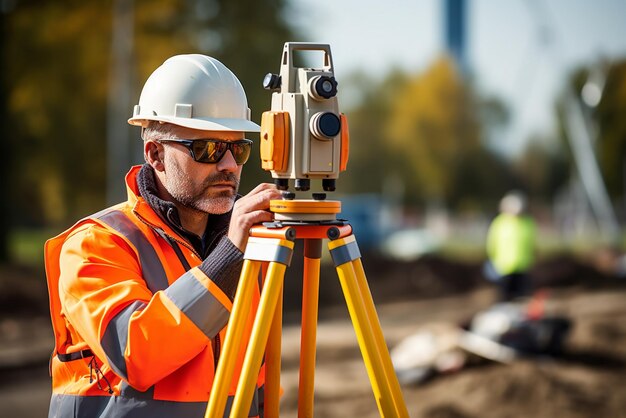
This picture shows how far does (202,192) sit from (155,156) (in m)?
0.21

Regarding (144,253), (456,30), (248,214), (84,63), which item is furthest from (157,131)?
(456,30)

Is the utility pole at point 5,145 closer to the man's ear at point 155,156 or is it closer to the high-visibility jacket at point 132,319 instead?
the man's ear at point 155,156

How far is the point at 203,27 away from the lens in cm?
1795

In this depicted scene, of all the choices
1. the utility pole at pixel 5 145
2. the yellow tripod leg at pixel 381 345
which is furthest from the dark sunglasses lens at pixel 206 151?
the utility pole at pixel 5 145

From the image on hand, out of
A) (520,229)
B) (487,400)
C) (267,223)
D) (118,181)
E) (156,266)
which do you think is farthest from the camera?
(118,181)

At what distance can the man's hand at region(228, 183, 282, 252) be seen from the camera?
209cm

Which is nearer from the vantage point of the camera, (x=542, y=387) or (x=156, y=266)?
(x=156, y=266)

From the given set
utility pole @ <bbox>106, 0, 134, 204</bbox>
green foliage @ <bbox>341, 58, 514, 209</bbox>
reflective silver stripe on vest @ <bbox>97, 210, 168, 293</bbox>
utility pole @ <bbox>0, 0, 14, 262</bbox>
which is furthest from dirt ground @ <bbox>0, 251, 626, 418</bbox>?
reflective silver stripe on vest @ <bbox>97, 210, 168, 293</bbox>

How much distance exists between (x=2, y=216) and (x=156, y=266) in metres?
14.5

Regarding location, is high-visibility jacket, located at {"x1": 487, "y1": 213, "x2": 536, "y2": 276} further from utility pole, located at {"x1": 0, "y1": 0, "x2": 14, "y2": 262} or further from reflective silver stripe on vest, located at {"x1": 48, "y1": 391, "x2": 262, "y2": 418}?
reflective silver stripe on vest, located at {"x1": 48, "y1": 391, "x2": 262, "y2": 418}

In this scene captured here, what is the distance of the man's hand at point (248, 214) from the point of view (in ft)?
6.86

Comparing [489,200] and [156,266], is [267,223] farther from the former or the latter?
[489,200]

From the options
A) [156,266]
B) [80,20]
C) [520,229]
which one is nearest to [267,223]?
[156,266]

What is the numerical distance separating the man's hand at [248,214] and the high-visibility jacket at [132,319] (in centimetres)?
12
